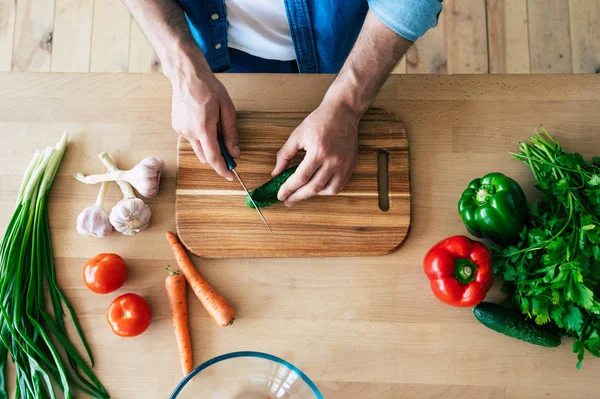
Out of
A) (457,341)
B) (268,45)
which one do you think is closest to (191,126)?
(268,45)

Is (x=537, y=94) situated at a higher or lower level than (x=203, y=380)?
higher

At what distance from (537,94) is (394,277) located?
24.7 inches

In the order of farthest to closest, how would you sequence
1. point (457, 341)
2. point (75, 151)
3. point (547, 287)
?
1. point (75, 151)
2. point (457, 341)
3. point (547, 287)

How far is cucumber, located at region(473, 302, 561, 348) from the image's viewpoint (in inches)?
47.9

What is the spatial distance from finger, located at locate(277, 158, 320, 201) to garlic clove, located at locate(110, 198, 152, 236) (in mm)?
353

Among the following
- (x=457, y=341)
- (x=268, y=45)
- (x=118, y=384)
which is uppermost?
(x=268, y=45)

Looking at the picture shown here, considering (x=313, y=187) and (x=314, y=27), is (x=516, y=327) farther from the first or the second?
(x=314, y=27)

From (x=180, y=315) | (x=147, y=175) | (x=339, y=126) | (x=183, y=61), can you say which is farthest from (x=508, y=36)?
(x=180, y=315)

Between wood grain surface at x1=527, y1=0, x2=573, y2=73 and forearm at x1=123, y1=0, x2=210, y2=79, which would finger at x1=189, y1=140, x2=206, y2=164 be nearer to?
forearm at x1=123, y1=0, x2=210, y2=79

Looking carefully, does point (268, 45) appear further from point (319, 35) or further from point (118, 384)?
point (118, 384)

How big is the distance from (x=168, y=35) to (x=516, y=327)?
108cm

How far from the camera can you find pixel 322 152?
1236mm

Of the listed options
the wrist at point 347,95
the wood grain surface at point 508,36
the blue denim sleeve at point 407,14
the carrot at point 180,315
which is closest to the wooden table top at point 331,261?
the carrot at point 180,315

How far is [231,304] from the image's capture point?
1.31 m
